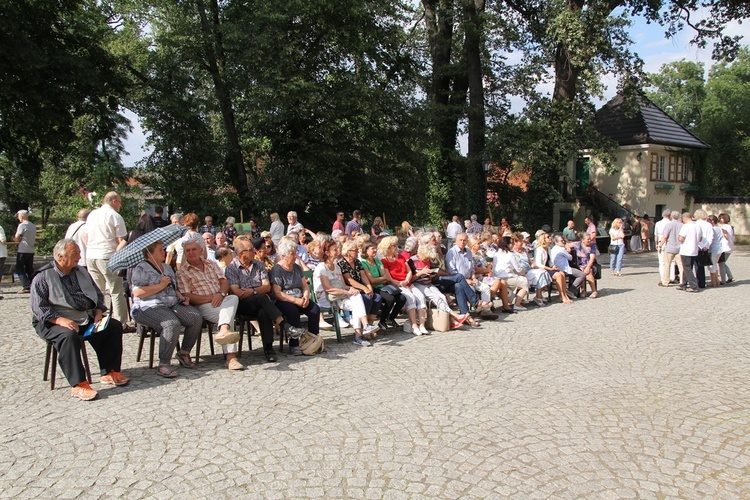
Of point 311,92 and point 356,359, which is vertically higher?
point 311,92

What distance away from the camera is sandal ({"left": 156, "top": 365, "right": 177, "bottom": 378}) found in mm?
6066

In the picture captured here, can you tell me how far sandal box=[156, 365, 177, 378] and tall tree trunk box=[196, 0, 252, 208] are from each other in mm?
17290

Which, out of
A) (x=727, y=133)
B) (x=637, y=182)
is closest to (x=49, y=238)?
(x=637, y=182)

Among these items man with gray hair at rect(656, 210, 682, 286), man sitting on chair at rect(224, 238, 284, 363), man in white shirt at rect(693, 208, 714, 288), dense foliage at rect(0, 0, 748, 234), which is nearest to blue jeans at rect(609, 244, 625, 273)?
man with gray hair at rect(656, 210, 682, 286)

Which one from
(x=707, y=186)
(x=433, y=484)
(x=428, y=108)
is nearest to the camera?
(x=433, y=484)

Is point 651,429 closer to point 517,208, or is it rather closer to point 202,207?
point 202,207

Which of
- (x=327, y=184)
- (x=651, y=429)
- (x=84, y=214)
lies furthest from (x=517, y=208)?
(x=651, y=429)

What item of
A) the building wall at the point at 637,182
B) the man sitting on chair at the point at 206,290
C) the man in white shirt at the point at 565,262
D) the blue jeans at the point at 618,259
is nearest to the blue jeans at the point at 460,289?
the man in white shirt at the point at 565,262

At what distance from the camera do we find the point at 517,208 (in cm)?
3288

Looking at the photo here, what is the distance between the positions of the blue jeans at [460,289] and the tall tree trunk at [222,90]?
48.7 feet

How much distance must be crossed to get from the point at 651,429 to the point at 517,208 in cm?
2895

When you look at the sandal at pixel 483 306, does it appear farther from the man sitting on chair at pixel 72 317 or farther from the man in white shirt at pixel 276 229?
the man in white shirt at pixel 276 229

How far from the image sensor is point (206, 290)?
6730 millimetres

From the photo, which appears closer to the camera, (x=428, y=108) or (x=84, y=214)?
(x=84, y=214)
